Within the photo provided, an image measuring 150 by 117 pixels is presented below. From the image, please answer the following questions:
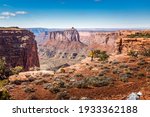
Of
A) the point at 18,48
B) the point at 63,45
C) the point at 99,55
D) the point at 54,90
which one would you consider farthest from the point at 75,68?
the point at 63,45

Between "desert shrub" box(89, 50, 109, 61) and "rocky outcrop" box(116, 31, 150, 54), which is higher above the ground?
"rocky outcrop" box(116, 31, 150, 54)

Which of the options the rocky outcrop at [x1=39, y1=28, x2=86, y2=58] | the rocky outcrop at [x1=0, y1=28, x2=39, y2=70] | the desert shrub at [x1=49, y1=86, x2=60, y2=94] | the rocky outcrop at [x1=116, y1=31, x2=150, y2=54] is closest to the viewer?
the desert shrub at [x1=49, y1=86, x2=60, y2=94]

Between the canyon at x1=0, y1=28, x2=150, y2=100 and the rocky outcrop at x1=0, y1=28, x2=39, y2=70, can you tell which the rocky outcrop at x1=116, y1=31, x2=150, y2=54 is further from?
the rocky outcrop at x1=0, y1=28, x2=39, y2=70

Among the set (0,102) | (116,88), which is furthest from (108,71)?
(0,102)

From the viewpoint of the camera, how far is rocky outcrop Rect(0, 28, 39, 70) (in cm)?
7844

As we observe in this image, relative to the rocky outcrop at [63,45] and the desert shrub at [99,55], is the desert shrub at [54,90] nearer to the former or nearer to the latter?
the desert shrub at [99,55]

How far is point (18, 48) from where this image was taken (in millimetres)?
82375

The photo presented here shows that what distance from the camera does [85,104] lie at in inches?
331

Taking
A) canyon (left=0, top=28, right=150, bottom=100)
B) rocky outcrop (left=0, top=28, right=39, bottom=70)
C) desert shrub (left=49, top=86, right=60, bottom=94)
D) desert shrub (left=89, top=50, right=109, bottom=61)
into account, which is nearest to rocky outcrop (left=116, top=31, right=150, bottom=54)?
canyon (left=0, top=28, right=150, bottom=100)

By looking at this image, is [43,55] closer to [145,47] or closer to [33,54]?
[33,54]

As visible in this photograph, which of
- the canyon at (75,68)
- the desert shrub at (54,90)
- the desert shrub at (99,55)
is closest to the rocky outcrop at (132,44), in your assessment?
the canyon at (75,68)

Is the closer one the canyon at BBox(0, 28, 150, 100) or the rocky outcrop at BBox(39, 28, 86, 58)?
the canyon at BBox(0, 28, 150, 100)

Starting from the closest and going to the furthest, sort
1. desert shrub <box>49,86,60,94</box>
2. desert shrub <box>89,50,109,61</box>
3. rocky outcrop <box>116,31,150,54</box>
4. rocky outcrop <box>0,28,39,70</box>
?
desert shrub <box>49,86,60,94</box>, desert shrub <box>89,50,109,61</box>, rocky outcrop <box>116,31,150,54</box>, rocky outcrop <box>0,28,39,70</box>

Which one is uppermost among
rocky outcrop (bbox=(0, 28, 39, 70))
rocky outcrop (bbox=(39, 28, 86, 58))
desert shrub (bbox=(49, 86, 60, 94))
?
desert shrub (bbox=(49, 86, 60, 94))
